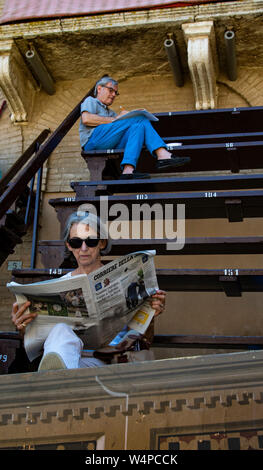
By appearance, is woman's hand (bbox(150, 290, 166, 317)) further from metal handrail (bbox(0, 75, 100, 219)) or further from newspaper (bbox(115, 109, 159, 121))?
newspaper (bbox(115, 109, 159, 121))

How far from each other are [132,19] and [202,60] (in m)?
0.85

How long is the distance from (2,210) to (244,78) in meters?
3.59

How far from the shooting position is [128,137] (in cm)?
476

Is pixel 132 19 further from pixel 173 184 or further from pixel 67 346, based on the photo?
pixel 67 346

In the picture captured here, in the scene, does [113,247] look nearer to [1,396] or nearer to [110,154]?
[110,154]

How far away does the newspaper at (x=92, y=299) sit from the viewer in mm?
2852

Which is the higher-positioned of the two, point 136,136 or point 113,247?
point 136,136

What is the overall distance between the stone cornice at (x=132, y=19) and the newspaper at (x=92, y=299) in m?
3.87

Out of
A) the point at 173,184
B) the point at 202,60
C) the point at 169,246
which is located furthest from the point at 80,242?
the point at 202,60

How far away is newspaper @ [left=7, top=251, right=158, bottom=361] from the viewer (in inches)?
112

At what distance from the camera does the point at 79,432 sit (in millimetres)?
1878

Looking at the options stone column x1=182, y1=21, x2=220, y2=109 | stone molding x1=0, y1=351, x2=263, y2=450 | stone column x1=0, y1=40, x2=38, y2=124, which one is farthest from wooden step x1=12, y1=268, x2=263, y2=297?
stone column x1=0, y1=40, x2=38, y2=124

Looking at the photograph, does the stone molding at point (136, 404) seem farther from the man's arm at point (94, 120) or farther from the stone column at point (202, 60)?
the stone column at point (202, 60)
